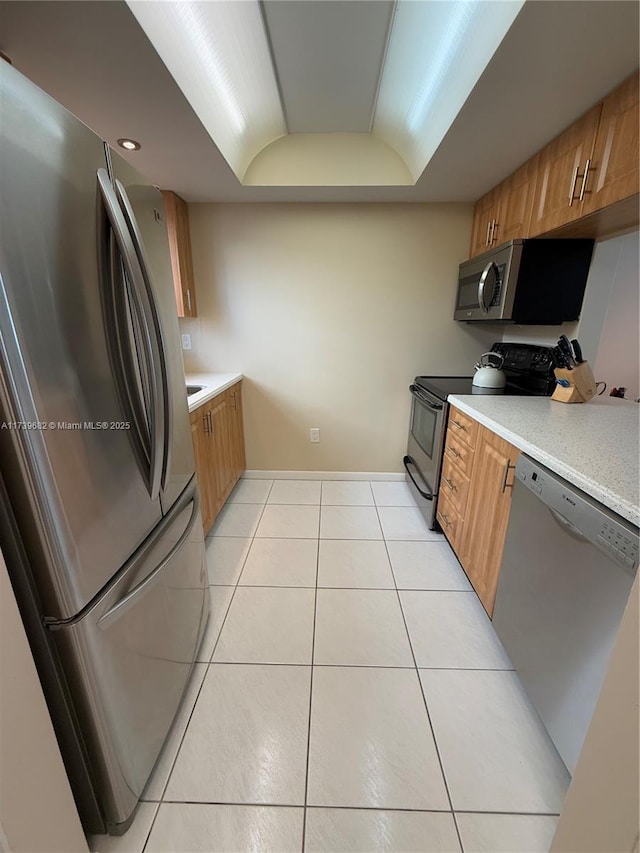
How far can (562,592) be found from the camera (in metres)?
1.01

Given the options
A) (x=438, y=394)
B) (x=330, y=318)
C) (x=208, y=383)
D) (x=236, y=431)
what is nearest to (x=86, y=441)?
(x=208, y=383)

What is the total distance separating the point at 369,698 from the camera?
1265mm

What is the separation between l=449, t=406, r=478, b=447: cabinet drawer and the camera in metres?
1.70

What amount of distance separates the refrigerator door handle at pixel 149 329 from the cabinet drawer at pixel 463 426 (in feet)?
4.62

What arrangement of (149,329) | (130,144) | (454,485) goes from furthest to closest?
(454,485) < (130,144) < (149,329)

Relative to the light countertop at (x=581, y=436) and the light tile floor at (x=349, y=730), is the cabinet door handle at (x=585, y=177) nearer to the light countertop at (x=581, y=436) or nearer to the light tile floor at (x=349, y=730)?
the light countertop at (x=581, y=436)

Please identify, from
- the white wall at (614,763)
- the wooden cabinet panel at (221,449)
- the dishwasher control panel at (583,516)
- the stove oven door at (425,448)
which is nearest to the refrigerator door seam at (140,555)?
the wooden cabinet panel at (221,449)

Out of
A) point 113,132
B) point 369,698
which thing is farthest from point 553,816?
point 113,132

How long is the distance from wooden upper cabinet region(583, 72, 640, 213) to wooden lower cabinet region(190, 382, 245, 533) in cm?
200

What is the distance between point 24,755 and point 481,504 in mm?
1645

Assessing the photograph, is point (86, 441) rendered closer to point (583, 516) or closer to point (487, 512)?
point (583, 516)

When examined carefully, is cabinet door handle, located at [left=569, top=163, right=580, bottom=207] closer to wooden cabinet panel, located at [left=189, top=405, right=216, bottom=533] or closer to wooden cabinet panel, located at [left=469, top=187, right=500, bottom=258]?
wooden cabinet panel, located at [left=469, top=187, right=500, bottom=258]

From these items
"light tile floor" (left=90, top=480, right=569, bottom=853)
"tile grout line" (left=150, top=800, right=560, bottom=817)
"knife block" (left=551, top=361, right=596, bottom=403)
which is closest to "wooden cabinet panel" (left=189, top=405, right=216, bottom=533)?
"light tile floor" (left=90, top=480, right=569, bottom=853)

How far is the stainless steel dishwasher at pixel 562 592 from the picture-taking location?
0.84m
